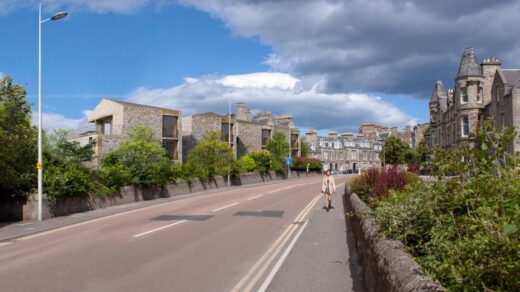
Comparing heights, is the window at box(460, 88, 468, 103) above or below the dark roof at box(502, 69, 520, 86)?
below

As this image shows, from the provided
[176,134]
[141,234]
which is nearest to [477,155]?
[141,234]

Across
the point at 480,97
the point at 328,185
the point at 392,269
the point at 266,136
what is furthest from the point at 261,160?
the point at 392,269

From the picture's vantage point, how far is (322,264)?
10.1 meters

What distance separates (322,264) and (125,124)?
41.8m

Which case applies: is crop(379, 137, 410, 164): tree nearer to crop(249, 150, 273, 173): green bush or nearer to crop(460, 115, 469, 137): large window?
crop(249, 150, 273, 173): green bush

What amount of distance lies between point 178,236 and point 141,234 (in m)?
1.33

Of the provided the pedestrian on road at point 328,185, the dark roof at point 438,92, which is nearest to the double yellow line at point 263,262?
the pedestrian on road at point 328,185

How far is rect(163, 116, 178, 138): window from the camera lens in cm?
5378

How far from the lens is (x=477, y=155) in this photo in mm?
5816

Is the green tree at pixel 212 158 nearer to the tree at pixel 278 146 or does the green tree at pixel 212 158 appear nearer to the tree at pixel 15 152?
the tree at pixel 15 152

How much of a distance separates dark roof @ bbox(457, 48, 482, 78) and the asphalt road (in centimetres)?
3814

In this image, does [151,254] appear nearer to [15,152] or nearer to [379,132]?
[15,152]

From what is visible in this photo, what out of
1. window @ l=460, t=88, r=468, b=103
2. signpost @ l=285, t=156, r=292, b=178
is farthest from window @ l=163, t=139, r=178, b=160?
window @ l=460, t=88, r=468, b=103

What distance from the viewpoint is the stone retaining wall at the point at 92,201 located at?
19.8 metres
